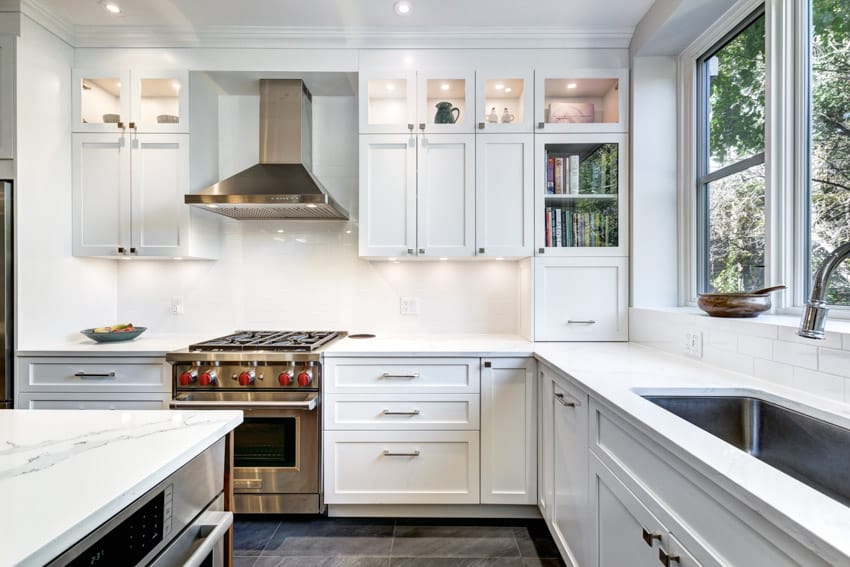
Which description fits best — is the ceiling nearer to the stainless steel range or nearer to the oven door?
the stainless steel range

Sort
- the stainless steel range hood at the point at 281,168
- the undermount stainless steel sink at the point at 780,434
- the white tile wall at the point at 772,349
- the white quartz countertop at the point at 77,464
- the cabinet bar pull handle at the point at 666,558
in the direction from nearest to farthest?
the white quartz countertop at the point at 77,464
the cabinet bar pull handle at the point at 666,558
the undermount stainless steel sink at the point at 780,434
the white tile wall at the point at 772,349
the stainless steel range hood at the point at 281,168

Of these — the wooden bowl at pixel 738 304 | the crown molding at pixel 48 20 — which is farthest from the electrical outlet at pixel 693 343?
the crown molding at pixel 48 20

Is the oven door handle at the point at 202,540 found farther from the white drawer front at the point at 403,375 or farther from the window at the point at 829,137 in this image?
the window at the point at 829,137

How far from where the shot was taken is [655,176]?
2.22 meters

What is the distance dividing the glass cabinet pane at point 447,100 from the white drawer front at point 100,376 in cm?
205

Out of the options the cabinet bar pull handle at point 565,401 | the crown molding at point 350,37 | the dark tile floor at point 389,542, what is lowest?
the dark tile floor at point 389,542

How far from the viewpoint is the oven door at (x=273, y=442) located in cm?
197

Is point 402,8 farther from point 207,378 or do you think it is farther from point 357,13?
point 207,378

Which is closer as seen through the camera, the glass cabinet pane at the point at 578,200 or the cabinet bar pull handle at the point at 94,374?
the cabinet bar pull handle at the point at 94,374

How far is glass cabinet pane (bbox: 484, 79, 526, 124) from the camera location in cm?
226

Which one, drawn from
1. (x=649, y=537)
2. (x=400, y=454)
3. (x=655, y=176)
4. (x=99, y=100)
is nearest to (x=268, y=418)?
(x=400, y=454)

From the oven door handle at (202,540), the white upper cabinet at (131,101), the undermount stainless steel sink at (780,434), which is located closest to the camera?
the oven door handle at (202,540)

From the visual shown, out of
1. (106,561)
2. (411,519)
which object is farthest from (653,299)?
(106,561)

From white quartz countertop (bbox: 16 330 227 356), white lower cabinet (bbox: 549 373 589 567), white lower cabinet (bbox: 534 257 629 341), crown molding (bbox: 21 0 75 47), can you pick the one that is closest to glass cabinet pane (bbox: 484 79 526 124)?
white lower cabinet (bbox: 534 257 629 341)
